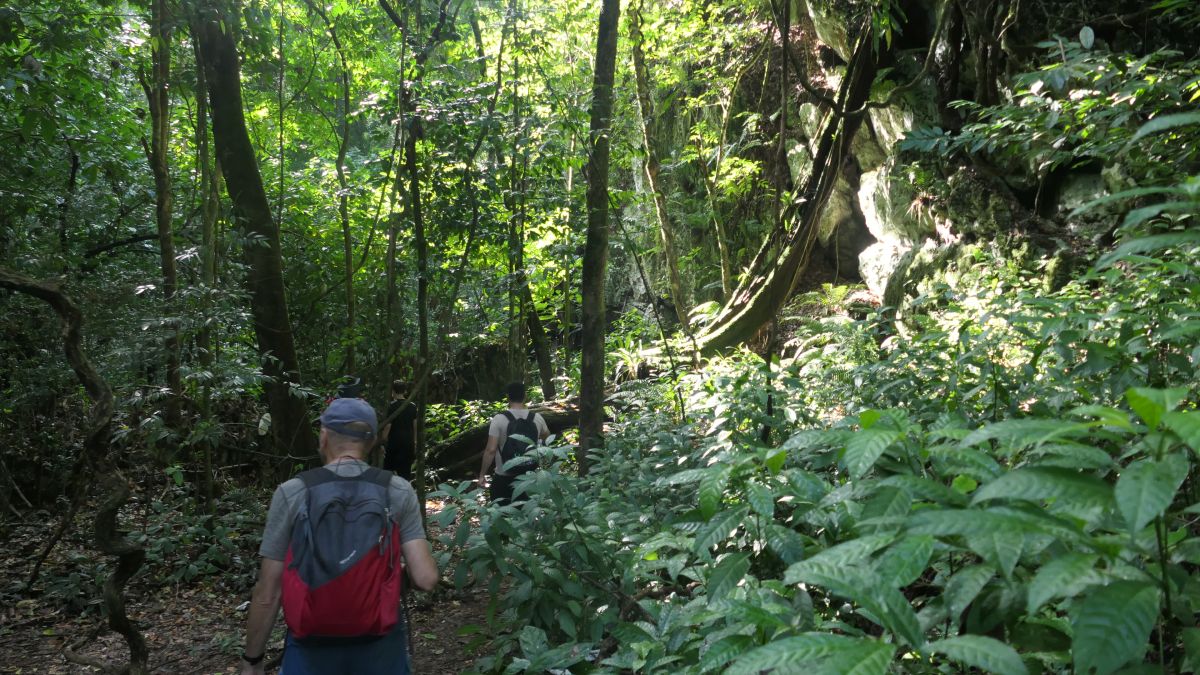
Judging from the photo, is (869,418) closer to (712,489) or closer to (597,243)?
(712,489)

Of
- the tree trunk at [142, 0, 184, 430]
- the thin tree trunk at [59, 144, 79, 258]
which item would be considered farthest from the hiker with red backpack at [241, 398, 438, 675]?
the thin tree trunk at [59, 144, 79, 258]

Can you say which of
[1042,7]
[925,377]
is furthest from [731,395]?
[1042,7]

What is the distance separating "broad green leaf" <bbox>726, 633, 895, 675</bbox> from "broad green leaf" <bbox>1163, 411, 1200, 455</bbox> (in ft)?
1.75

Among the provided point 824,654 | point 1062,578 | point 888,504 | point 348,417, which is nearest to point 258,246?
point 348,417

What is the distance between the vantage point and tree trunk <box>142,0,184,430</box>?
730 cm

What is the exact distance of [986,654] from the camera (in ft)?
4.43

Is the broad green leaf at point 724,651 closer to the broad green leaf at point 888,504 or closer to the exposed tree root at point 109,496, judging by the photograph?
the broad green leaf at point 888,504

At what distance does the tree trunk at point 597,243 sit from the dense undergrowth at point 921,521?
1306 millimetres

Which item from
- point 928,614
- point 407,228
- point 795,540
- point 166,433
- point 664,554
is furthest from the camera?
point 407,228

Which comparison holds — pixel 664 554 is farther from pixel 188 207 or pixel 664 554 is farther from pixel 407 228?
pixel 188 207

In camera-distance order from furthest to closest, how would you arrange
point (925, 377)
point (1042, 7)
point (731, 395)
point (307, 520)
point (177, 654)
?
1. point (1042, 7)
2. point (177, 654)
3. point (731, 395)
4. point (925, 377)
5. point (307, 520)

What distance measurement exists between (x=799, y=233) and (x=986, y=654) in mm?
8987

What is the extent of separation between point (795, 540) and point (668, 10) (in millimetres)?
11519

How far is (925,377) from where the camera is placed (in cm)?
458
